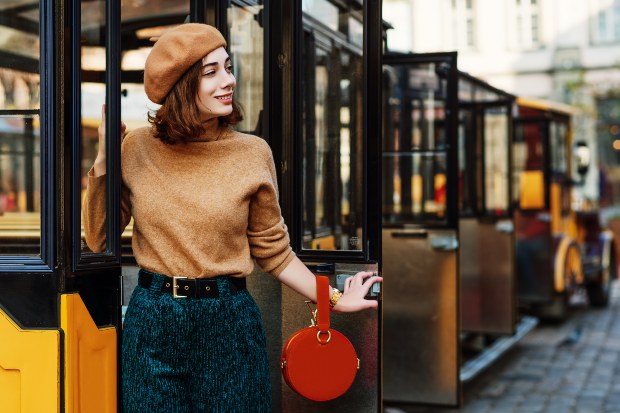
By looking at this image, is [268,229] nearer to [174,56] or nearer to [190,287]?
[190,287]

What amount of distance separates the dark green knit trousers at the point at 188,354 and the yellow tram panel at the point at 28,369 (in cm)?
20

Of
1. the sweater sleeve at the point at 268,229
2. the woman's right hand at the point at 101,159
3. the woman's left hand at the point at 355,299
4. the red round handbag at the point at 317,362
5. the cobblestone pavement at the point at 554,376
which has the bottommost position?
the cobblestone pavement at the point at 554,376

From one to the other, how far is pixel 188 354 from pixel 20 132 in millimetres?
3817

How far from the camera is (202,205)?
8.68 ft

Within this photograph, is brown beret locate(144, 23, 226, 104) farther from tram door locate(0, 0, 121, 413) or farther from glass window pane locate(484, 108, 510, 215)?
glass window pane locate(484, 108, 510, 215)

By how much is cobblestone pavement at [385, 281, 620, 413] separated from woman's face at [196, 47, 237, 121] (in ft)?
12.7

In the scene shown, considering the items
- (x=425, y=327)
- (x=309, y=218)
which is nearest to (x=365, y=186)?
(x=309, y=218)

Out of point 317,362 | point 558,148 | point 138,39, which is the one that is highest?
point 138,39

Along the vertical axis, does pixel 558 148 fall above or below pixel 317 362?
above

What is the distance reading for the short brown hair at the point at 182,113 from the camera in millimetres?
2652

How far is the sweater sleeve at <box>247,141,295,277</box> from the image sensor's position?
108 inches

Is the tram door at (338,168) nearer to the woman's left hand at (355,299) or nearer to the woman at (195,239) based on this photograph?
the woman's left hand at (355,299)

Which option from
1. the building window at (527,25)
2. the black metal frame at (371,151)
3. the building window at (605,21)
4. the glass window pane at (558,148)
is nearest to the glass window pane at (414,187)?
the black metal frame at (371,151)

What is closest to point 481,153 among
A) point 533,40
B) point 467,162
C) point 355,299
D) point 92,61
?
point 467,162
